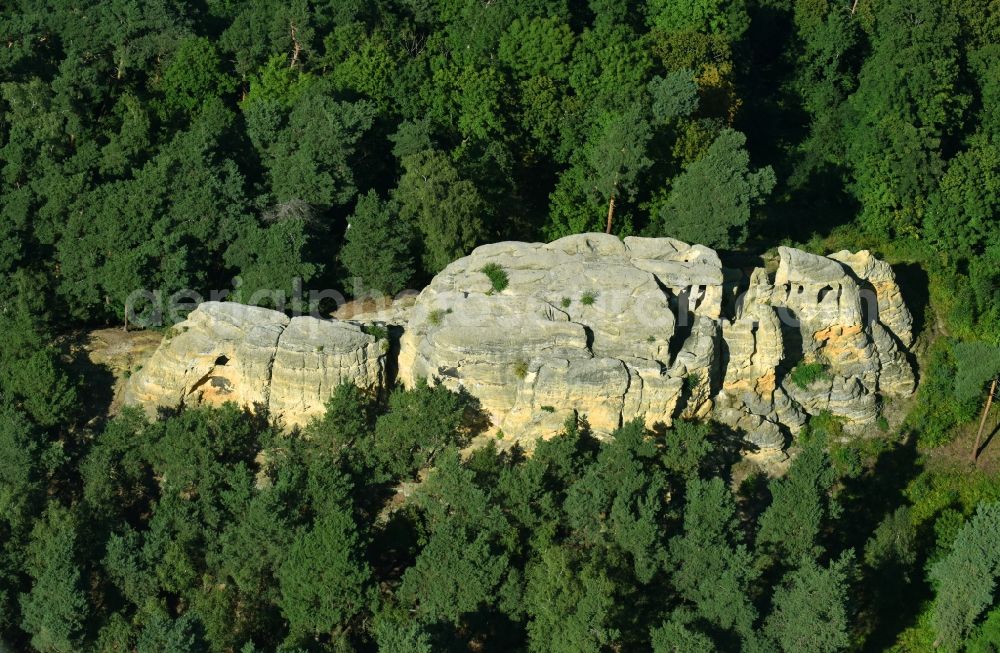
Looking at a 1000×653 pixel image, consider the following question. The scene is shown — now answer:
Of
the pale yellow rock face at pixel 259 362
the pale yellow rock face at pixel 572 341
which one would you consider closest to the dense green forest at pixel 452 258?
the pale yellow rock face at pixel 259 362

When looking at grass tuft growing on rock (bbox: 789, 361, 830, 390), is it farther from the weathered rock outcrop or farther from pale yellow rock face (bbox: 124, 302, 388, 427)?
pale yellow rock face (bbox: 124, 302, 388, 427)

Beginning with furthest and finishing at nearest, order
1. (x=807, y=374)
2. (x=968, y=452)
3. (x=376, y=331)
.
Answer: (x=968, y=452) < (x=807, y=374) < (x=376, y=331)

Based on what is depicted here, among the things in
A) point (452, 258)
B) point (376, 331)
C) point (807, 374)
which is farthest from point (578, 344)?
point (807, 374)

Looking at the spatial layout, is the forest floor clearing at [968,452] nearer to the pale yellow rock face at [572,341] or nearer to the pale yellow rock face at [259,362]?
the pale yellow rock face at [572,341]

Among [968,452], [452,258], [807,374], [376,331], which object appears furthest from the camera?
[452,258]

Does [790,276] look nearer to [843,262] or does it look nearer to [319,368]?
[843,262]

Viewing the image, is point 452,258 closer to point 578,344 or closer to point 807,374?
point 578,344

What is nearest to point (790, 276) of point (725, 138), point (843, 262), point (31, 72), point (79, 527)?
point (843, 262)
